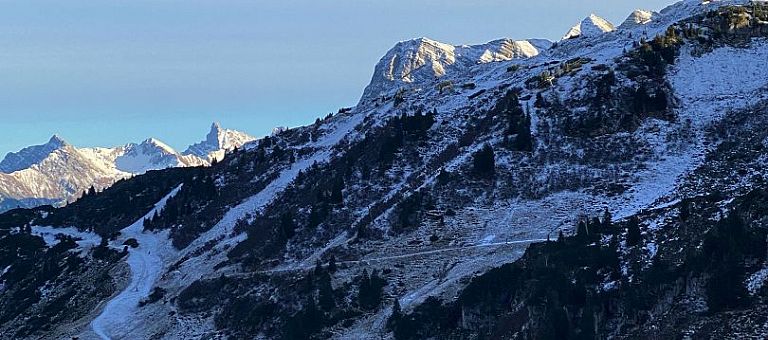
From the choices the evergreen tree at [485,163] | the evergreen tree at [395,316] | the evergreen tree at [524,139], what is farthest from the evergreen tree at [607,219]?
the evergreen tree at [524,139]

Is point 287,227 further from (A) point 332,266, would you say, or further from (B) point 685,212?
(B) point 685,212

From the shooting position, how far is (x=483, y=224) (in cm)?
8781

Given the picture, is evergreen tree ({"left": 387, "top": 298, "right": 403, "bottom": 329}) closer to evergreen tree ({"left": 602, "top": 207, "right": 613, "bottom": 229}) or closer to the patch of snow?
evergreen tree ({"left": 602, "top": 207, "right": 613, "bottom": 229})

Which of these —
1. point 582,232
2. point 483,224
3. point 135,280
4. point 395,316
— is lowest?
point 395,316

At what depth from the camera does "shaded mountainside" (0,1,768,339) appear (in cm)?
5994

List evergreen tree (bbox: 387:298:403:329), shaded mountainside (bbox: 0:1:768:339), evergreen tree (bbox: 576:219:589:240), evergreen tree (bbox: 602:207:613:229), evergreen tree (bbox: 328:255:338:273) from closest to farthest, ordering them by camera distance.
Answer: shaded mountainside (bbox: 0:1:768:339) < evergreen tree (bbox: 387:298:403:329) < evergreen tree (bbox: 576:219:589:240) < evergreen tree (bbox: 602:207:613:229) < evergreen tree (bbox: 328:255:338:273)

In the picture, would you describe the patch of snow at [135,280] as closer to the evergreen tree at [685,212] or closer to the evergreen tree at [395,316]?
the evergreen tree at [395,316]

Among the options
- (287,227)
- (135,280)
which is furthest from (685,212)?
(135,280)

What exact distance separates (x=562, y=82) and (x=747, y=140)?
93.0 ft

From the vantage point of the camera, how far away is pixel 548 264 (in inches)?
2655

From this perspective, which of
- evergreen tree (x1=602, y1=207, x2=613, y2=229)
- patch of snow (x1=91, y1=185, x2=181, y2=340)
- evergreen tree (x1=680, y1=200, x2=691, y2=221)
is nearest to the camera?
evergreen tree (x1=680, y1=200, x2=691, y2=221)

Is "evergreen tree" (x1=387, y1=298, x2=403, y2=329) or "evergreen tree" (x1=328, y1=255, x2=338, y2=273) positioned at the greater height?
"evergreen tree" (x1=328, y1=255, x2=338, y2=273)

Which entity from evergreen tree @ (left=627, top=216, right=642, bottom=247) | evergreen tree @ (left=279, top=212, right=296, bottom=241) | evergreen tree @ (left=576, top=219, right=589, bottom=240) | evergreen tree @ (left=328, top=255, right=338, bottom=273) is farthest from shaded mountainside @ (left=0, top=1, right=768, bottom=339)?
evergreen tree @ (left=576, top=219, right=589, bottom=240)

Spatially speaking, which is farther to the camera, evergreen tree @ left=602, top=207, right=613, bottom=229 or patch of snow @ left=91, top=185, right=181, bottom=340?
patch of snow @ left=91, top=185, right=181, bottom=340
